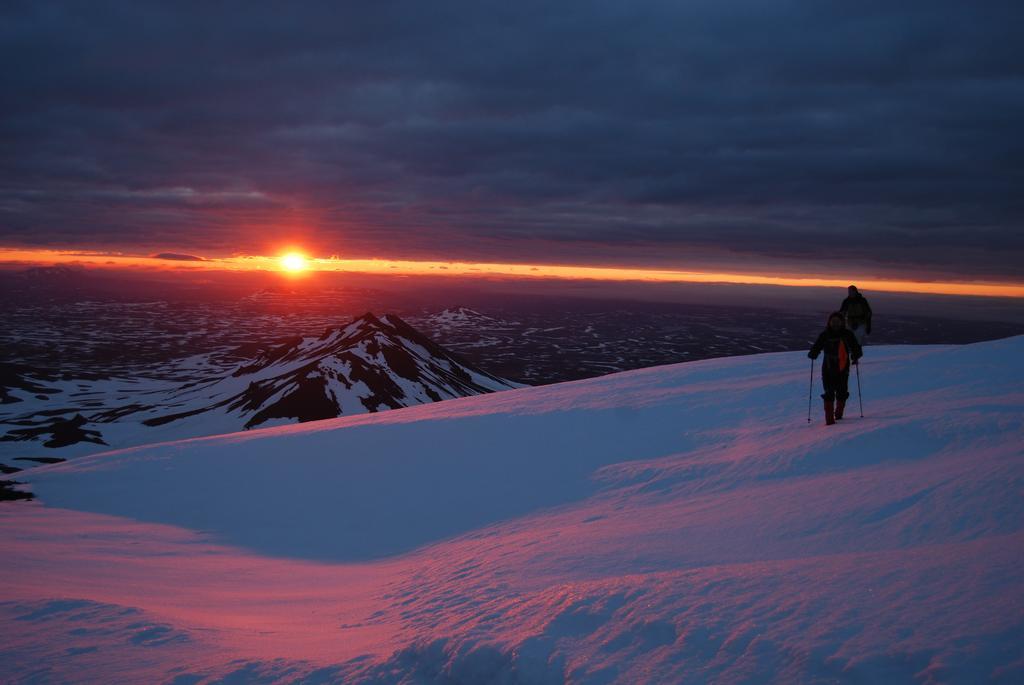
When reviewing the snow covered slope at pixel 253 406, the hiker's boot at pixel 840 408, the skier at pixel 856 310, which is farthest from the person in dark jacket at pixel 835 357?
the snow covered slope at pixel 253 406

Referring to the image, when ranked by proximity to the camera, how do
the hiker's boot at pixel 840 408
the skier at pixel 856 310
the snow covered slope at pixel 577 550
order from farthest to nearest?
the skier at pixel 856 310, the hiker's boot at pixel 840 408, the snow covered slope at pixel 577 550

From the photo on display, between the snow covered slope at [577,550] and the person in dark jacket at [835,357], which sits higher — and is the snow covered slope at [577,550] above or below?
below

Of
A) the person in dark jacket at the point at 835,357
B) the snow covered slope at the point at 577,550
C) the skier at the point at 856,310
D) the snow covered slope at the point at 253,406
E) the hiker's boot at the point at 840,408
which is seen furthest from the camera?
the snow covered slope at the point at 253,406

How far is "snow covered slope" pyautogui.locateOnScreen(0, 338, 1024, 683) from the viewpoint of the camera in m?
4.89

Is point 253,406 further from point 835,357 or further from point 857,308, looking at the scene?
point 835,357

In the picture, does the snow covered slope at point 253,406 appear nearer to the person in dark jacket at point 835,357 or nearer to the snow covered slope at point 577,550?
the snow covered slope at point 577,550

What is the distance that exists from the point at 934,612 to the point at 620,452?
35.5 ft

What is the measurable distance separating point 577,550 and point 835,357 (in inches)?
314

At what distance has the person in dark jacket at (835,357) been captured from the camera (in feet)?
42.7

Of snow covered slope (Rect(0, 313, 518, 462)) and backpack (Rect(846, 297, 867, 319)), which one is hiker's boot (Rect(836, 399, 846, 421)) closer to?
backpack (Rect(846, 297, 867, 319))

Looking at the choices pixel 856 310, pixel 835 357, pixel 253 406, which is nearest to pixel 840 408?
pixel 835 357

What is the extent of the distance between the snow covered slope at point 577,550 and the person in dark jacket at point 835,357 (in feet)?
2.38

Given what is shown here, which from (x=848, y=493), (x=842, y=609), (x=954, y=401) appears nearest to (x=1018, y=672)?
(x=842, y=609)

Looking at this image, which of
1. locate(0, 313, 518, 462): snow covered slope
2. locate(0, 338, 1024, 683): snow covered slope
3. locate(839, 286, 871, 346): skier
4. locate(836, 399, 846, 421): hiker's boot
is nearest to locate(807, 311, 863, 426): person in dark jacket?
locate(836, 399, 846, 421): hiker's boot
